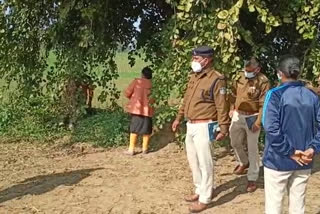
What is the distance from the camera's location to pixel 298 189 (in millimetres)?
4477

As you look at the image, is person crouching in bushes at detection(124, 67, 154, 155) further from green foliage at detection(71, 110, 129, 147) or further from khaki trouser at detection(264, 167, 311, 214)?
khaki trouser at detection(264, 167, 311, 214)

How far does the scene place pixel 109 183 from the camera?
672 centimetres

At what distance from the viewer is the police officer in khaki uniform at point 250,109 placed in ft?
21.0

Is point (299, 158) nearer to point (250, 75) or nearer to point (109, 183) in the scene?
point (250, 75)

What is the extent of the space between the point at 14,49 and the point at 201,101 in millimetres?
4776

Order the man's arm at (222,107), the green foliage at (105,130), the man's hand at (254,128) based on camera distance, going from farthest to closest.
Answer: the green foliage at (105,130)
the man's hand at (254,128)
the man's arm at (222,107)

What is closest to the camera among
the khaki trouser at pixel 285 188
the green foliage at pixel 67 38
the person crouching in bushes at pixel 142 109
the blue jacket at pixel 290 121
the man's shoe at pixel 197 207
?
the blue jacket at pixel 290 121

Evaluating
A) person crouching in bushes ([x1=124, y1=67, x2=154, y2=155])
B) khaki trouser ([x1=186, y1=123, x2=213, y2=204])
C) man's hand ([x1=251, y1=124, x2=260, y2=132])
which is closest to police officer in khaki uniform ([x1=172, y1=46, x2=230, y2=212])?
khaki trouser ([x1=186, y1=123, x2=213, y2=204])

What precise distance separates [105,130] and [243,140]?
3176mm

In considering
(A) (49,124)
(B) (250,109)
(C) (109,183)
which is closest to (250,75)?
(B) (250,109)

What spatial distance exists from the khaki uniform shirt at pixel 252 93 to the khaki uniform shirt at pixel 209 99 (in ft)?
3.26

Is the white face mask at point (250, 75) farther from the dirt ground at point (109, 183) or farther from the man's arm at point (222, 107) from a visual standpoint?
the dirt ground at point (109, 183)

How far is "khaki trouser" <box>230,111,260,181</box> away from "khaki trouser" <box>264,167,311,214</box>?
181cm

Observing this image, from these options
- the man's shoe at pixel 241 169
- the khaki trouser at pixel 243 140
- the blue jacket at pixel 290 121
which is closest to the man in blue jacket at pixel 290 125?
the blue jacket at pixel 290 121
